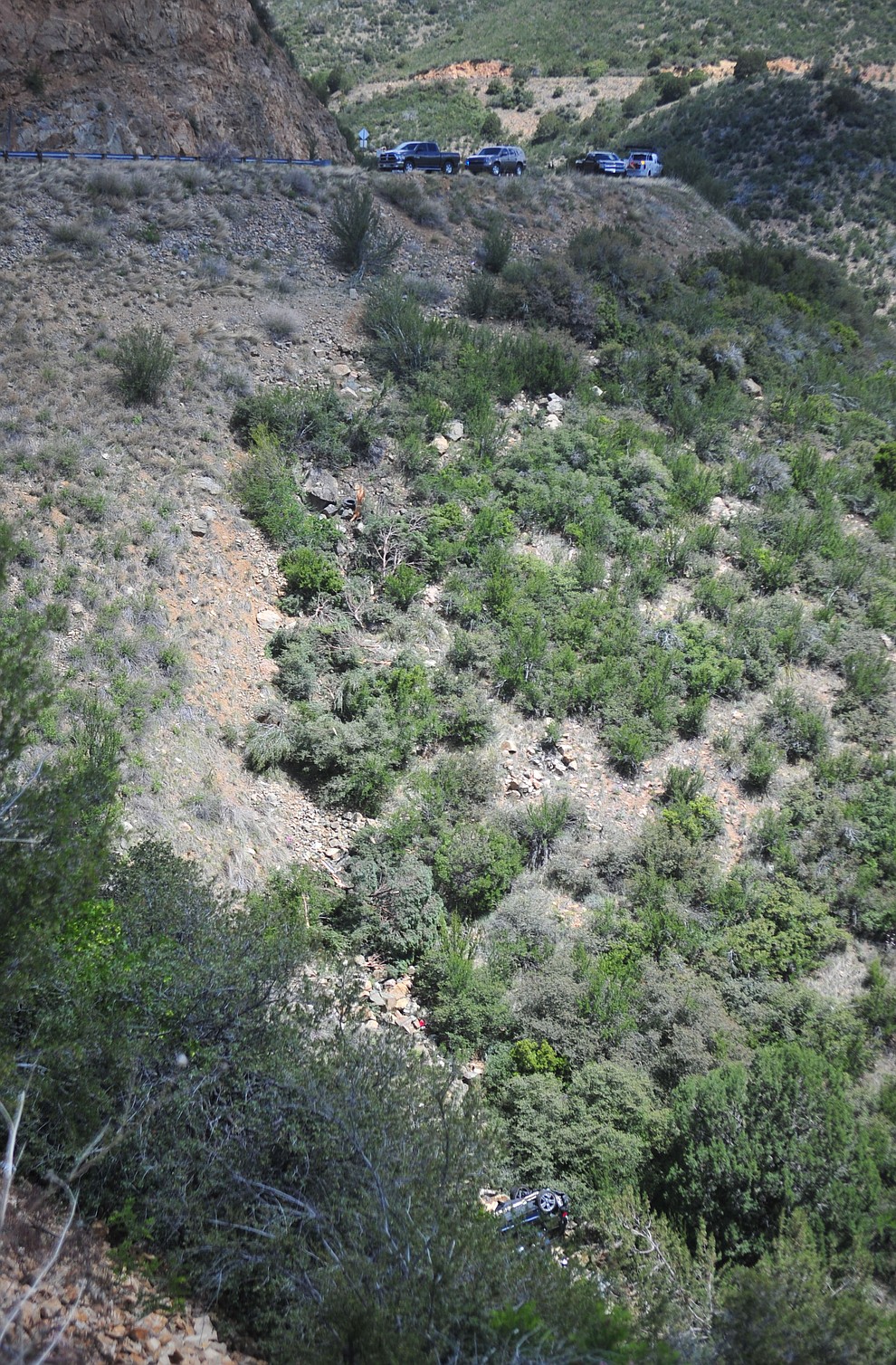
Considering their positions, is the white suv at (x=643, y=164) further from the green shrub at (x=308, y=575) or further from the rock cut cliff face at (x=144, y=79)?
the green shrub at (x=308, y=575)

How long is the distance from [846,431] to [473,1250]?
62.7 feet

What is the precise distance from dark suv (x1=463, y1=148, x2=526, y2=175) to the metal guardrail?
18.6 feet

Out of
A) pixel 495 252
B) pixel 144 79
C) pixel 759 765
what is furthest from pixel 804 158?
pixel 759 765

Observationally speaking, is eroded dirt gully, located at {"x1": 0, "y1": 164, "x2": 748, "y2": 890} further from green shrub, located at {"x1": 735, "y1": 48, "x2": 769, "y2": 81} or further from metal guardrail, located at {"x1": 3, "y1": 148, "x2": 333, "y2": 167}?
green shrub, located at {"x1": 735, "y1": 48, "x2": 769, "y2": 81}

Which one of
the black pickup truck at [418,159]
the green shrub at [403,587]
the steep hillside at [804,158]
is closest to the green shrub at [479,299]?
the black pickup truck at [418,159]

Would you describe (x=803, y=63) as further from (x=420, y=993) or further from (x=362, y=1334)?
(x=362, y=1334)

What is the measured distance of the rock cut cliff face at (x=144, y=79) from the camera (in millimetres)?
20641

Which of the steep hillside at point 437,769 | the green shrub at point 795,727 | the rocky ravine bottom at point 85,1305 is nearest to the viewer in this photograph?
the rocky ravine bottom at point 85,1305

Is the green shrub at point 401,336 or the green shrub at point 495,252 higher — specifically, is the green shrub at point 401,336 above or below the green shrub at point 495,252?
below

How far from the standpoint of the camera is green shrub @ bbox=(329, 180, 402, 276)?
814 inches

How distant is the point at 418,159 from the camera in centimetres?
2758

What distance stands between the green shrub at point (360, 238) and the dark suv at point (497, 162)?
8231mm

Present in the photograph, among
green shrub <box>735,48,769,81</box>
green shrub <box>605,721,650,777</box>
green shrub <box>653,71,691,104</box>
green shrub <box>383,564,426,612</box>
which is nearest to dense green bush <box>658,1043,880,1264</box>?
green shrub <box>605,721,650,777</box>

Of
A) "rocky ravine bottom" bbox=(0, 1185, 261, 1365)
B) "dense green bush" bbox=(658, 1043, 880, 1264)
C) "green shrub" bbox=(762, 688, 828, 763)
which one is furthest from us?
"green shrub" bbox=(762, 688, 828, 763)
